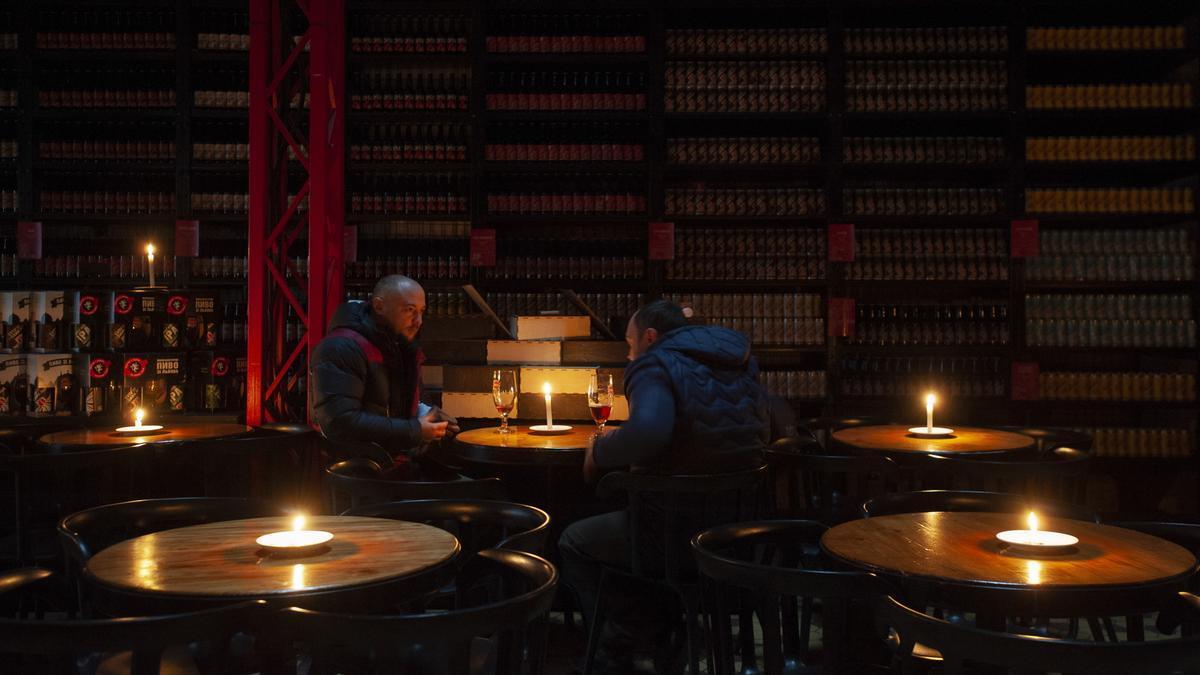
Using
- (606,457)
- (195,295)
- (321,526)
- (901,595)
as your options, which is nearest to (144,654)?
(321,526)

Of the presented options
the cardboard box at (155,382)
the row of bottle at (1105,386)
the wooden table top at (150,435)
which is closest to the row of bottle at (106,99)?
the cardboard box at (155,382)

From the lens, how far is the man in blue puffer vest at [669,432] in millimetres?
2867

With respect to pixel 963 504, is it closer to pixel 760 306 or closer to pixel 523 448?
pixel 523 448

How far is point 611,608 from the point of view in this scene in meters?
3.01

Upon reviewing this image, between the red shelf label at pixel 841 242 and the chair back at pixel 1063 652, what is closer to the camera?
the chair back at pixel 1063 652

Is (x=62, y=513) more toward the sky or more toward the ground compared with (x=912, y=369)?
more toward the ground

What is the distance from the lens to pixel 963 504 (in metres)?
2.69

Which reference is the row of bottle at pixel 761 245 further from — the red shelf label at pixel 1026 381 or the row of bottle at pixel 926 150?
the red shelf label at pixel 1026 381

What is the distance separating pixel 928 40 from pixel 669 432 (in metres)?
4.23

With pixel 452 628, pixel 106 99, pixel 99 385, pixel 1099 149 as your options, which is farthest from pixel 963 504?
pixel 106 99

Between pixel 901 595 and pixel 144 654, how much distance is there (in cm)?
119

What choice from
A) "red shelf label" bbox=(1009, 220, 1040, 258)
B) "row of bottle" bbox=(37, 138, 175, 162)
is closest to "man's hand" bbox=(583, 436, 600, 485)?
"red shelf label" bbox=(1009, 220, 1040, 258)

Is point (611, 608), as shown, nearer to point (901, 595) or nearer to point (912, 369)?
point (901, 595)

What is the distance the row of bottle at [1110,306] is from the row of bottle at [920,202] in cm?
60
